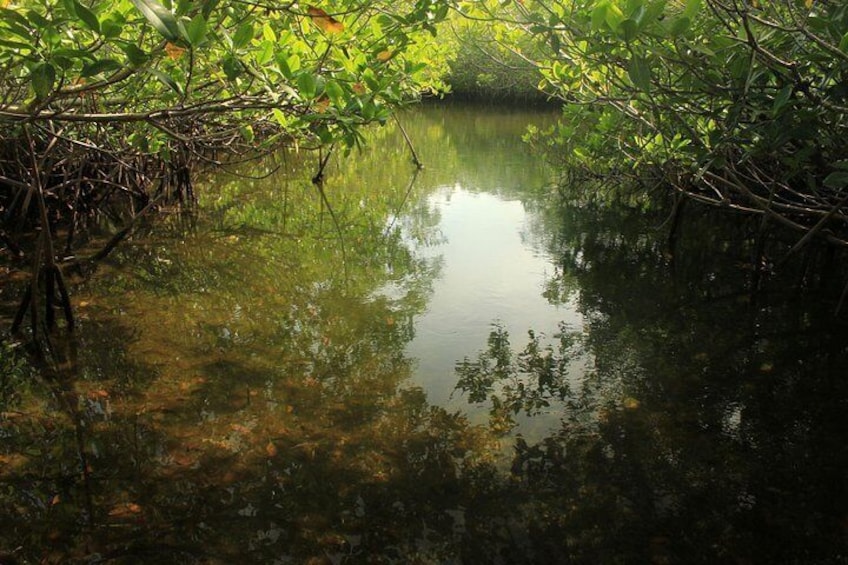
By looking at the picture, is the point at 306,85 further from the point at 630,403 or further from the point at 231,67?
the point at 630,403

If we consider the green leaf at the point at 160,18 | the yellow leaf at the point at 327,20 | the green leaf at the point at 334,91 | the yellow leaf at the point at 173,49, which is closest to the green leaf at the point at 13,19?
the yellow leaf at the point at 173,49

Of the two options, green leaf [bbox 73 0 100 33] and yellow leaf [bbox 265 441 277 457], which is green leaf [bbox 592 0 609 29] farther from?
yellow leaf [bbox 265 441 277 457]

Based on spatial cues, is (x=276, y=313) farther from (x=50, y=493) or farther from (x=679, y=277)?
(x=679, y=277)

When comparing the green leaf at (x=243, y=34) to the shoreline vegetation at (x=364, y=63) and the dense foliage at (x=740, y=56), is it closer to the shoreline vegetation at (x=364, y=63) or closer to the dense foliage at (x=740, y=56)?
the shoreline vegetation at (x=364, y=63)

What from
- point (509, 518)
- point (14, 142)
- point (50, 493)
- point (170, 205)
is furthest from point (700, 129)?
point (170, 205)

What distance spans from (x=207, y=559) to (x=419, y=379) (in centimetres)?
200

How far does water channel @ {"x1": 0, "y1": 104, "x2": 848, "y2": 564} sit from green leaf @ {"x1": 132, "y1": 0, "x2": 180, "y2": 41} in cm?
222

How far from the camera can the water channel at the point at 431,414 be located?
9.48 feet

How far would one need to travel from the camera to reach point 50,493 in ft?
10.2

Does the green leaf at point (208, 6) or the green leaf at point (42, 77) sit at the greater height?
the green leaf at point (208, 6)

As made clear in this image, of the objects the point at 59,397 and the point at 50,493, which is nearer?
the point at 50,493

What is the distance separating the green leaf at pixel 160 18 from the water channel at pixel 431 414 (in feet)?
7.28

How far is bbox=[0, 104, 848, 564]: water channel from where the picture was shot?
114 inches

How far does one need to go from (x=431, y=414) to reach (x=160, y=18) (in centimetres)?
289
